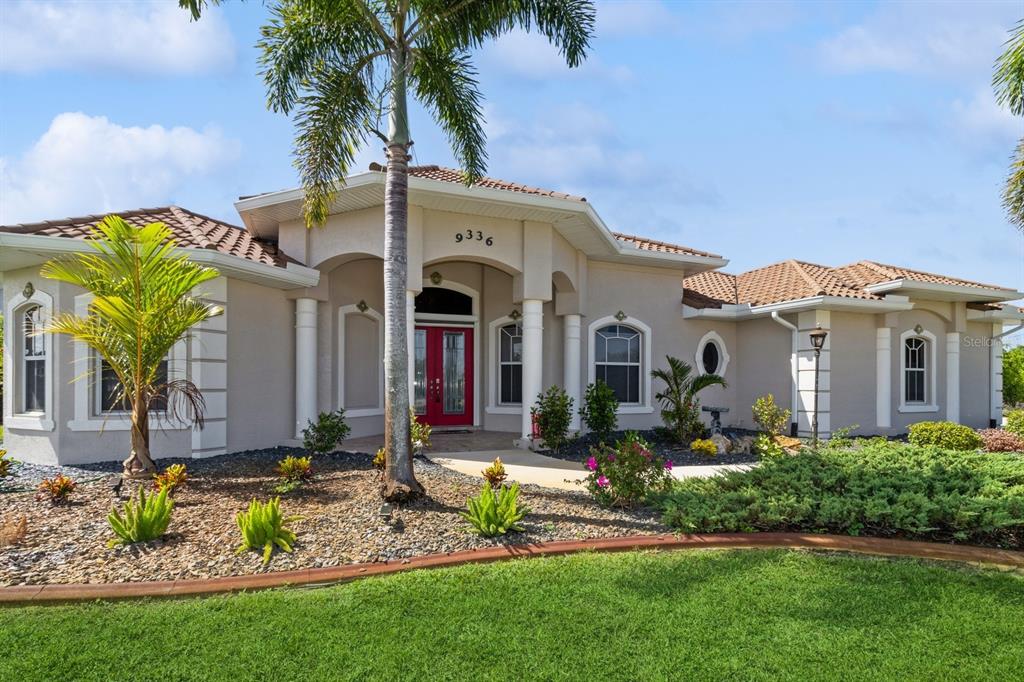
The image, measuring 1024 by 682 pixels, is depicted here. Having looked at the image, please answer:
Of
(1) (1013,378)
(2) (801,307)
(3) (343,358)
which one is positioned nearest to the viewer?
(3) (343,358)

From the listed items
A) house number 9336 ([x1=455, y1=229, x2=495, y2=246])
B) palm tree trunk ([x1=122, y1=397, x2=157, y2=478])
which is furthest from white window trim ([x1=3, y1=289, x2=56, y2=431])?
house number 9336 ([x1=455, y1=229, x2=495, y2=246])

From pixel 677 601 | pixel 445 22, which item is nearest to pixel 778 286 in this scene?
pixel 445 22

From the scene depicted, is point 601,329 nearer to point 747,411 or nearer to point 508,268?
point 508,268

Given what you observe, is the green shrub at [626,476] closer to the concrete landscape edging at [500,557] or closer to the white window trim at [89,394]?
the concrete landscape edging at [500,557]

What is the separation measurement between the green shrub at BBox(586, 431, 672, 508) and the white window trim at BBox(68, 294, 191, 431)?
6.96 m

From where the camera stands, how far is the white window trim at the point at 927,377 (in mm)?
15484

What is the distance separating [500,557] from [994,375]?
61.5 feet

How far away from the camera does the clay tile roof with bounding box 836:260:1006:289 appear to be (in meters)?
14.8

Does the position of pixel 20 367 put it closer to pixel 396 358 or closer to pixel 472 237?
pixel 396 358

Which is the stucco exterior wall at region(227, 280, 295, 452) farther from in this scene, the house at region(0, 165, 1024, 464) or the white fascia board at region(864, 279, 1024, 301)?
the white fascia board at region(864, 279, 1024, 301)

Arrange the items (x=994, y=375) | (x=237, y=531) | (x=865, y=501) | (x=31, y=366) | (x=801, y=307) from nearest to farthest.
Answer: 1. (x=237, y=531)
2. (x=865, y=501)
3. (x=31, y=366)
4. (x=801, y=307)
5. (x=994, y=375)

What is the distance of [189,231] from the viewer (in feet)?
34.0

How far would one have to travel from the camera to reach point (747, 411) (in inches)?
625

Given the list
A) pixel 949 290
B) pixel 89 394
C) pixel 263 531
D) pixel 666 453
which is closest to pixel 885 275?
pixel 949 290
